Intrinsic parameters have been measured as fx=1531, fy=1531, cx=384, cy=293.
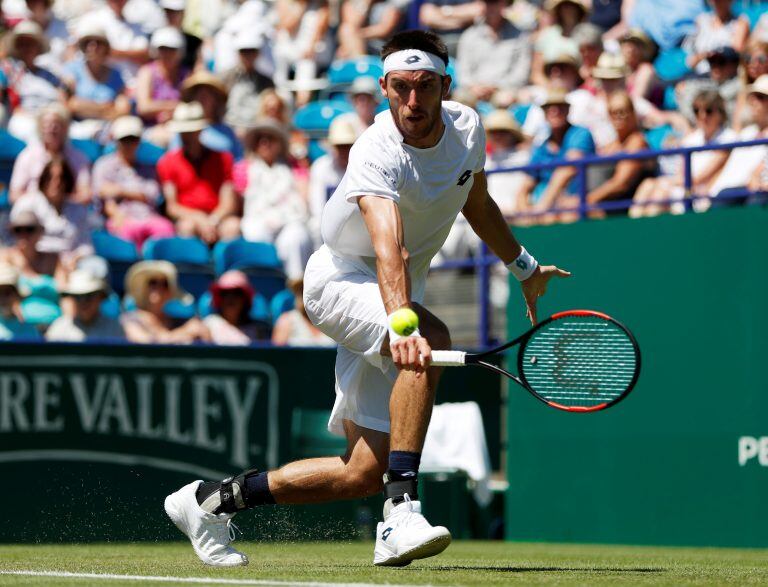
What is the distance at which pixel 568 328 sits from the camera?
5801 millimetres

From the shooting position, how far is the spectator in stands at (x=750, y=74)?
1009 centimetres

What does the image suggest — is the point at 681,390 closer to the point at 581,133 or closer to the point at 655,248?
the point at 655,248

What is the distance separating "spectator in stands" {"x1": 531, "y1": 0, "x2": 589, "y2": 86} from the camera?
513 inches

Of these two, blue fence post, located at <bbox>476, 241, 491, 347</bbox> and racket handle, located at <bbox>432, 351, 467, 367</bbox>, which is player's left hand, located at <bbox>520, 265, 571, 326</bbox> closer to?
racket handle, located at <bbox>432, 351, 467, 367</bbox>

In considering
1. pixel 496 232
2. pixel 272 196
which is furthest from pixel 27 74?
pixel 496 232

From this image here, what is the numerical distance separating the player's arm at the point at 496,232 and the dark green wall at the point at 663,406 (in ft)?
10.5

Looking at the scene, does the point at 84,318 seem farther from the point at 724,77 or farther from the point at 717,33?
the point at 717,33

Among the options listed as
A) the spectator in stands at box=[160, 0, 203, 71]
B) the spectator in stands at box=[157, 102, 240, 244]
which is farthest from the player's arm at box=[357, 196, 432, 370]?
the spectator in stands at box=[160, 0, 203, 71]

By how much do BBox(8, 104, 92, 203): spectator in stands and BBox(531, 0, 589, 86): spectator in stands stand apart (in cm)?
396

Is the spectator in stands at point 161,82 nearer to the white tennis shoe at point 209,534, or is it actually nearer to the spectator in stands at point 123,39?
the spectator in stands at point 123,39

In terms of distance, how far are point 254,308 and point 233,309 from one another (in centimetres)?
51

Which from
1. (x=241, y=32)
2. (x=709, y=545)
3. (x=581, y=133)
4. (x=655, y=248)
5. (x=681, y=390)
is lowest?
(x=709, y=545)

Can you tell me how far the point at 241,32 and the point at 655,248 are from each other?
6013 millimetres

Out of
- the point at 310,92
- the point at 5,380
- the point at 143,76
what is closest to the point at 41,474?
the point at 5,380
